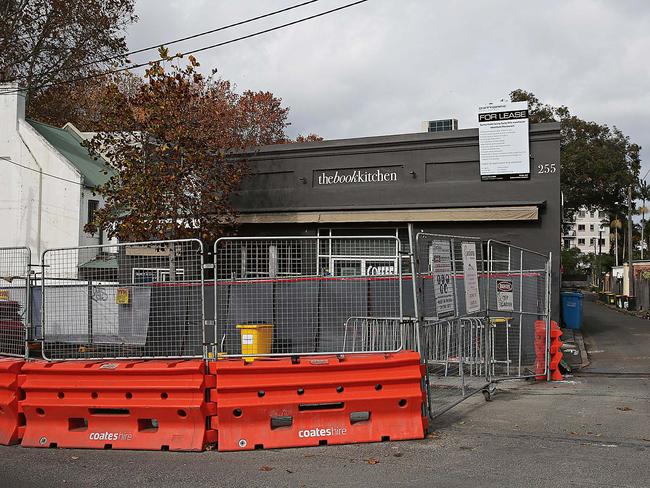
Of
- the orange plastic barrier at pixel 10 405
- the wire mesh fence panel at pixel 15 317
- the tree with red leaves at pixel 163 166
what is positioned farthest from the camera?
the tree with red leaves at pixel 163 166

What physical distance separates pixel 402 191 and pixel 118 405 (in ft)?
40.0

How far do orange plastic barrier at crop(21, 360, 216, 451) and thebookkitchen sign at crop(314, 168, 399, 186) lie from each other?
462 inches

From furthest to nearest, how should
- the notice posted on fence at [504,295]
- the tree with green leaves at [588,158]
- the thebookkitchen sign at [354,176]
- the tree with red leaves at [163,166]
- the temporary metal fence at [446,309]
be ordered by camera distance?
the tree with green leaves at [588,158] → the thebookkitchen sign at [354,176] → the tree with red leaves at [163,166] → the notice posted on fence at [504,295] → the temporary metal fence at [446,309]

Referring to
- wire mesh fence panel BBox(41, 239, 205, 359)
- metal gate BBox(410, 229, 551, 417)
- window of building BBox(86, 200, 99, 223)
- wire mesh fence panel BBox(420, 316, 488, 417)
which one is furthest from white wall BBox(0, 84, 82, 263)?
wire mesh fence panel BBox(420, 316, 488, 417)

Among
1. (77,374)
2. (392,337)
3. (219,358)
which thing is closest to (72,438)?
(77,374)

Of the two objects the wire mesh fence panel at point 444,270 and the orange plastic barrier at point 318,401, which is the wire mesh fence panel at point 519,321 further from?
the orange plastic barrier at point 318,401

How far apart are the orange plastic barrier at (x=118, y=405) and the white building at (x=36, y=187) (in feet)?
62.0

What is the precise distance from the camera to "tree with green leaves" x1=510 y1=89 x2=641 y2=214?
40500 mm

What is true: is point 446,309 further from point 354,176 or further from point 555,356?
point 354,176

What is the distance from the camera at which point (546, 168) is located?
1695 centimetres

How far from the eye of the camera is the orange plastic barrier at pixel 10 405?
7.75 meters

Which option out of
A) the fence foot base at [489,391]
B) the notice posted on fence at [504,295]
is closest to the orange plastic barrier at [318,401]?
the fence foot base at [489,391]

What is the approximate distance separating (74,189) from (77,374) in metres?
19.5

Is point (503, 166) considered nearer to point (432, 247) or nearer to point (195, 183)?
point (195, 183)
